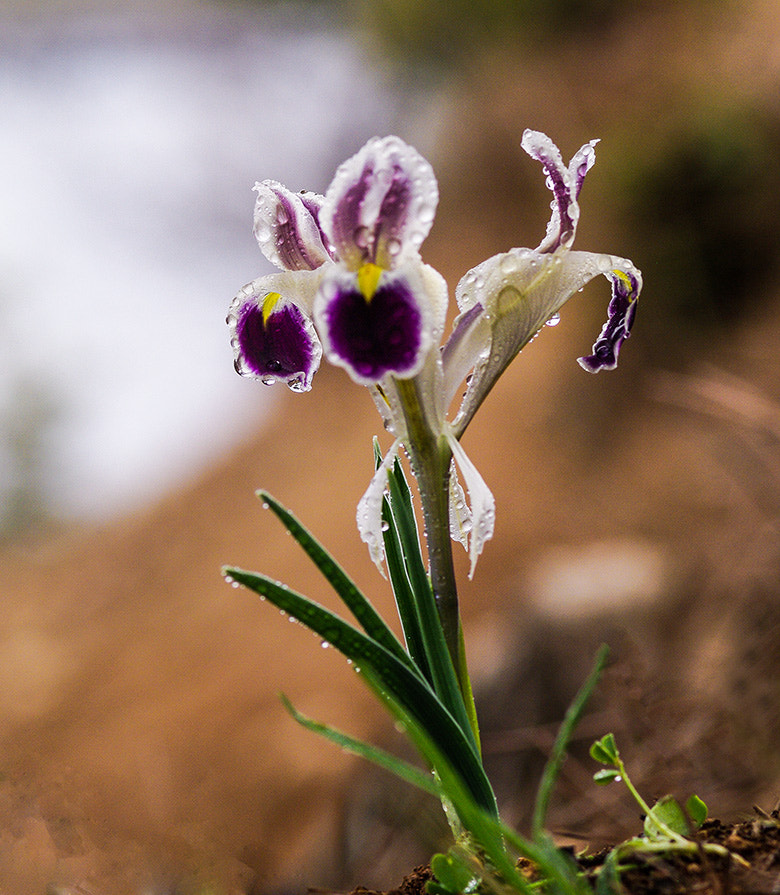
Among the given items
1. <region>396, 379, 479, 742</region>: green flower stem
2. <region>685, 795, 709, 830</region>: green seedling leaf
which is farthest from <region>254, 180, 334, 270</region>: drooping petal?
<region>685, 795, 709, 830</region>: green seedling leaf

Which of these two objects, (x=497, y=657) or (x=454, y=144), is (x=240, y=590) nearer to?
(x=497, y=657)

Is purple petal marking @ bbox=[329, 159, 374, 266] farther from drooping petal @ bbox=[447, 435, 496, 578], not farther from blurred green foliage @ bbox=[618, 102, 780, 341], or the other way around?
blurred green foliage @ bbox=[618, 102, 780, 341]

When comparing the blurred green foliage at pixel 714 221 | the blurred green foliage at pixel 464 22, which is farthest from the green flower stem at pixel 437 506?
the blurred green foliage at pixel 464 22

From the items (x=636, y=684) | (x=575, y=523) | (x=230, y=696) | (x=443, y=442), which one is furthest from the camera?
(x=575, y=523)

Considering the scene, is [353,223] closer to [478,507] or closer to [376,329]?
[376,329]

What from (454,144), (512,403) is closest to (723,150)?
(512,403)

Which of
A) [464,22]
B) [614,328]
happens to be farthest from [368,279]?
[464,22]

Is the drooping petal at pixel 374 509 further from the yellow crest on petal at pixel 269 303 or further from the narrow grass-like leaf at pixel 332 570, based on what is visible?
the yellow crest on petal at pixel 269 303
